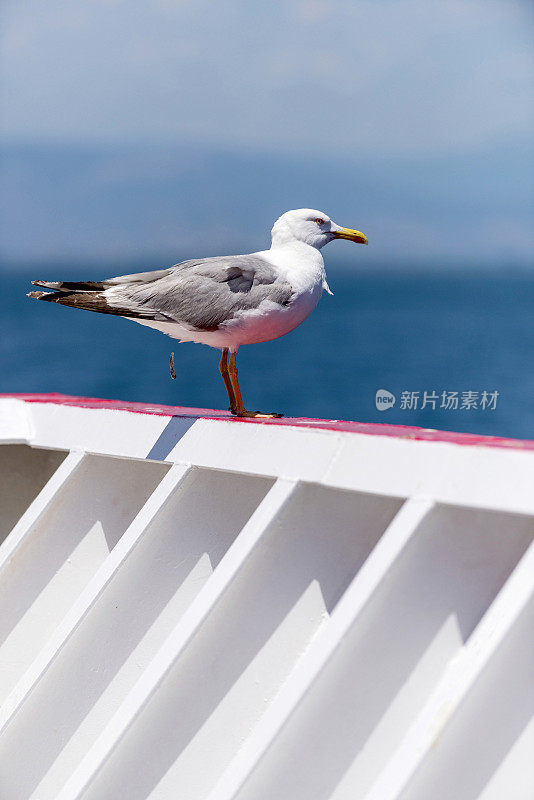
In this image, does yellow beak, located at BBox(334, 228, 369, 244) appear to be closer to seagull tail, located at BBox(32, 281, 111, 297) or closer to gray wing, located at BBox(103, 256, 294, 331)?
gray wing, located at BBox(103, 256, 294, 331)

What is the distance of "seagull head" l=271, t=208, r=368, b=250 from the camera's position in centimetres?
389

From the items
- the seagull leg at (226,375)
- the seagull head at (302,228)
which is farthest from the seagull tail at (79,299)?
the seagull head at (302,228)

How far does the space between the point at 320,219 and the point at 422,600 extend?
5.58 ft

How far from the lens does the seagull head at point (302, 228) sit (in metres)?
3.89

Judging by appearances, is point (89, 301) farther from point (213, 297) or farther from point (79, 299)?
point (213, 297)

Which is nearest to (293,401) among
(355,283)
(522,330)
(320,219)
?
(522,330)

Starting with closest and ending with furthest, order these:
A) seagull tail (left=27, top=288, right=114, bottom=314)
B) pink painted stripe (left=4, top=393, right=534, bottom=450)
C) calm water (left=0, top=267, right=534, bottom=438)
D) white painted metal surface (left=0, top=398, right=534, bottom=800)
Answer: white painted metal surface (left=0, top=398, right=534, bottom=800), pink painted stripe (left=4, top=393, right=534, bottom=450), seagull tail (left=27, top=288, right=114, bottom=314), calm water (left=0, top=267, right=534, bottom=438)

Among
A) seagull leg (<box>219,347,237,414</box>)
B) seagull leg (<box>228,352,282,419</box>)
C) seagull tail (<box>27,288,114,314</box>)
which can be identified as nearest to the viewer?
seagull tail (<box>27,288,114,314</box>)

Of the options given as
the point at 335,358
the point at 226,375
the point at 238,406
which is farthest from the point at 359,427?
the point at 335,358

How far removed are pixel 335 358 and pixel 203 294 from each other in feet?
74.5

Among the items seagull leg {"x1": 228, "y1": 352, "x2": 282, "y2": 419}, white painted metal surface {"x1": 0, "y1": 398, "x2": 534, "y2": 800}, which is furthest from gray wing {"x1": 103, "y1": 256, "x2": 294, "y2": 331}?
white painted metal surface {"x1": 0, "y1": 398, "x2": 534, "y2": 800}

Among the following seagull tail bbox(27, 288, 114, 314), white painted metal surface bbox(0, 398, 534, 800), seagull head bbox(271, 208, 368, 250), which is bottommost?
white painted metal surface bbox(0, 398, 534, 800)

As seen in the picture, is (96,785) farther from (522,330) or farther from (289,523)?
(522,330)

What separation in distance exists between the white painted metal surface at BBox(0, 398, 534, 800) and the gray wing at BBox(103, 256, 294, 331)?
341mm
